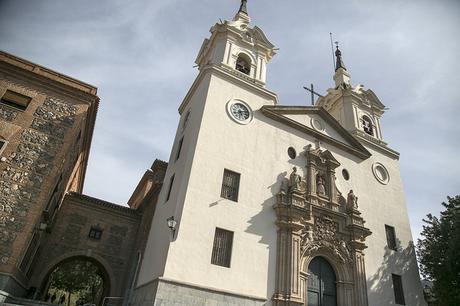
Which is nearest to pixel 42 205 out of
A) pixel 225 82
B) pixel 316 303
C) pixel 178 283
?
pixel 178 283

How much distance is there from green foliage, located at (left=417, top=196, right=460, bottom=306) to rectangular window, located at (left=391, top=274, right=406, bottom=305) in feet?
5.47

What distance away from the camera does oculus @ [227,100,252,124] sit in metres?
16.5

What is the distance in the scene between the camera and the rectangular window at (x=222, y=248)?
12683 mm

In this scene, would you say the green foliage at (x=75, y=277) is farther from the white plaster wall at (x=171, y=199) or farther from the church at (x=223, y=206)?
the white plaster wall at (x=171, y=199)

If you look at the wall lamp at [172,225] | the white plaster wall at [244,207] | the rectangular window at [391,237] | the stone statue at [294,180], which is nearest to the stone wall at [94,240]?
the white plaster wall at [244,207]

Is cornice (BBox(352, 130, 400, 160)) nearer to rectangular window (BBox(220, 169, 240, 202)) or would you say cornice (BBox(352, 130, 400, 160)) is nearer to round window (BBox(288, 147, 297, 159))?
round window (BBox(288, 147, 297, 159))

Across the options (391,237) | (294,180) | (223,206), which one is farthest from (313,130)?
(223,206)

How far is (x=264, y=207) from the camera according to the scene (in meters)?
14.8

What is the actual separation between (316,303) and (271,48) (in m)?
16.0

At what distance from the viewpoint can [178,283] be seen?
11.4 metres

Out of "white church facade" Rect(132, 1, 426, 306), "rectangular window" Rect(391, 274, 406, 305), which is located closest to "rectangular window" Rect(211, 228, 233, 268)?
"white church facade" Rect(132, 1, 426, 306)

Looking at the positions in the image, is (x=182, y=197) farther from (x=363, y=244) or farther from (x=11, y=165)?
(x=363, y=244)

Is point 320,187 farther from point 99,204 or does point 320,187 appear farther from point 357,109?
→ point 99,204

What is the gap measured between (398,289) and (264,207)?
9.08 meters
